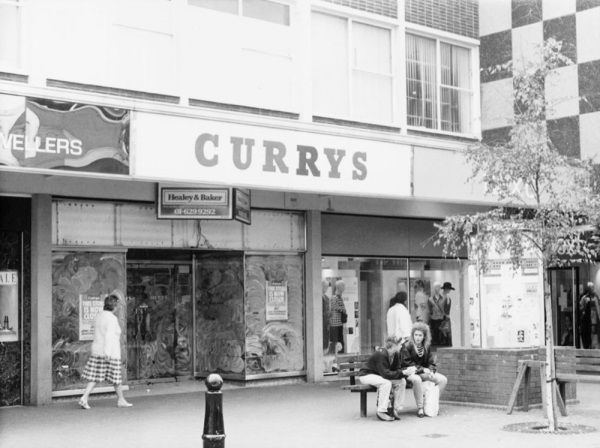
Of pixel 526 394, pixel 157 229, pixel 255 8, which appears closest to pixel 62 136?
pixel 157 229

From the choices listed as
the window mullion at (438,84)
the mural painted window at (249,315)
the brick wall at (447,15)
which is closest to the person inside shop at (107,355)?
the mural painted window at (249,315)

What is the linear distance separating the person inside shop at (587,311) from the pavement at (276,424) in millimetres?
4218

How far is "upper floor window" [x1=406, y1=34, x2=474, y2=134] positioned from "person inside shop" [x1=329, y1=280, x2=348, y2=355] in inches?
140

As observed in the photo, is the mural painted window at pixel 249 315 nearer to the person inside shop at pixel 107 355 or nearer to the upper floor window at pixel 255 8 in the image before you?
the person inside shop at pixel 107 355

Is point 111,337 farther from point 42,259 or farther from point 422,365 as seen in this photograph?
point 422,365

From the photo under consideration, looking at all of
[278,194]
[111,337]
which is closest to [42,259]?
[111,337]

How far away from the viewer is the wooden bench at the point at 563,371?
12.6 metres

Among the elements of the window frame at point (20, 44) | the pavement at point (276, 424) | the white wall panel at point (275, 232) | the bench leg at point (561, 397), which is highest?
the window frame at point (20, 44)

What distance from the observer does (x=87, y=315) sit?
604 inches

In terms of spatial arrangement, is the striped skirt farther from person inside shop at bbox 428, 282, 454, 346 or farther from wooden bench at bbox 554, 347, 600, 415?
person inside shop at bbox 428, 282, 454, 346

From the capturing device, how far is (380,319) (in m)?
19.3

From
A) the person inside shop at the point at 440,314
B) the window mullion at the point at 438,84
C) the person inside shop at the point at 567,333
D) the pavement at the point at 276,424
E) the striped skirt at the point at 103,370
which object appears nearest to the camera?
the pavement at the point at 276,424

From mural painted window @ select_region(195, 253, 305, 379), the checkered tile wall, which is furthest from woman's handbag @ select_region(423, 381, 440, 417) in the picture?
the checkered tile wall

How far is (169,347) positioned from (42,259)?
3.79 meters
